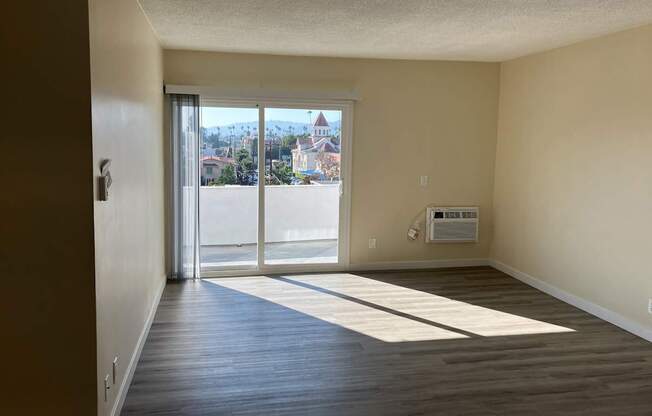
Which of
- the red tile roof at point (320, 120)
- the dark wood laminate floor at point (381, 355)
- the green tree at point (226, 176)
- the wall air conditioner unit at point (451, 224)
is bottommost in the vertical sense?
the dark wood laminate floor at point (381, 355)

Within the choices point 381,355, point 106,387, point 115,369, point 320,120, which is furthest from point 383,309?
point 106,387

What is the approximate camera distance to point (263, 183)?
19.3ft

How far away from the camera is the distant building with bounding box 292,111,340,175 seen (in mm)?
6004

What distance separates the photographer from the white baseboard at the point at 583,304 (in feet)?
13.9

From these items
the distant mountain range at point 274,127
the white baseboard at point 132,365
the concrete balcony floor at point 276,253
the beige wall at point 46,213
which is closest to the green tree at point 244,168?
the distant mountain range at point 274,127

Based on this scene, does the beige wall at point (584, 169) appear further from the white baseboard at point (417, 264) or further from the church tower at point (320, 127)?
the church tower at point (320, 127)

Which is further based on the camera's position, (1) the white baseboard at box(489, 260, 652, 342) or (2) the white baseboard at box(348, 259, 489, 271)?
(2) the white baseboard at box(348, 259, 489, 271)

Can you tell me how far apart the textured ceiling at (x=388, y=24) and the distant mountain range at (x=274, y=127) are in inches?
31.2

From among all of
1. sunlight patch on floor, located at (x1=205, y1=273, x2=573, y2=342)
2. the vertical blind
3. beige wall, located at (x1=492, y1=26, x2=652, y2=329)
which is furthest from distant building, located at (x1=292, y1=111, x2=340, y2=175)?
beige wall, located at (x1=492, y1=26, x2=652, y2=329)

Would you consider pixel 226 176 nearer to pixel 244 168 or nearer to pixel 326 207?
pixel 244 168

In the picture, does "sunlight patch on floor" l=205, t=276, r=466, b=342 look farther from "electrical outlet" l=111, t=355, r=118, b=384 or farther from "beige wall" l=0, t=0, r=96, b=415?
"beige wall" l=0, t=0, r=96, b=415

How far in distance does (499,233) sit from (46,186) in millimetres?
5294

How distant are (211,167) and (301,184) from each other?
3.42 feet

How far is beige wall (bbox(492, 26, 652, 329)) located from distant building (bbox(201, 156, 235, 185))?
334cm
